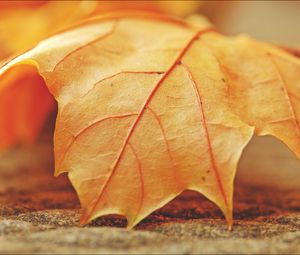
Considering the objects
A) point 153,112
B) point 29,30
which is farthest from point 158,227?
point 29,30

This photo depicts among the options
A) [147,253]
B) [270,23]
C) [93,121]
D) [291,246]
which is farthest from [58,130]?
[270,23]

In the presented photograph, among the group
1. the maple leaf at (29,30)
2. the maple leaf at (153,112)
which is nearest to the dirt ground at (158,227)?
the maple leaf at (153,112)

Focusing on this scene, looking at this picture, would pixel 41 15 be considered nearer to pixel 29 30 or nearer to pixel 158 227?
pixel 29 30

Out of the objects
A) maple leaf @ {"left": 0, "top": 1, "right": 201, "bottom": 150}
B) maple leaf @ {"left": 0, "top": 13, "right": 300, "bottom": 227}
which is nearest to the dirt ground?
maple leaf @ {"left": 0, "top": 13, "right": 300, "bottom": 227}

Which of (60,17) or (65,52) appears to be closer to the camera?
(65,52)

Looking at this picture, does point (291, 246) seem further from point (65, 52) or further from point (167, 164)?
point (65, 52)

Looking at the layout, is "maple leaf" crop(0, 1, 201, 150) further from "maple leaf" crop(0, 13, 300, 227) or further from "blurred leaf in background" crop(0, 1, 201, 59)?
"maple leaf" crop(0, 13, 300, 227)

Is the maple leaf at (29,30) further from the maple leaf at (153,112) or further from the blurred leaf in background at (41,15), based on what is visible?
the maple leaf at (153,112)
